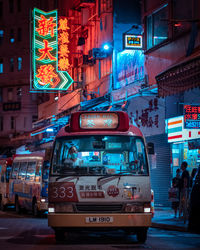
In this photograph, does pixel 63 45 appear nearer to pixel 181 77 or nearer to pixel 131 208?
pixel 181 77

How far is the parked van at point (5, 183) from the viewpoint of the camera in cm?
2936

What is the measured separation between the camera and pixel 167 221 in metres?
20.2

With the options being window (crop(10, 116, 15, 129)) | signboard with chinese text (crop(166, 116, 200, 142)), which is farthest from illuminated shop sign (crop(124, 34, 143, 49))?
window (crop(10, 116, 15, 129))

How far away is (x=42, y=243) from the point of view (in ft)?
46.2

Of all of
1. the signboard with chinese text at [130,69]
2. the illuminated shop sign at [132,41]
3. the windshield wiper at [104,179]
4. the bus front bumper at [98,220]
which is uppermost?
the illuminated shop sign at [132,41]

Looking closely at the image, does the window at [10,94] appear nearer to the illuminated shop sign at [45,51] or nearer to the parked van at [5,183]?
the illuminated shop sign at [45,51]

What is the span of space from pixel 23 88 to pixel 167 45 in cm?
4254

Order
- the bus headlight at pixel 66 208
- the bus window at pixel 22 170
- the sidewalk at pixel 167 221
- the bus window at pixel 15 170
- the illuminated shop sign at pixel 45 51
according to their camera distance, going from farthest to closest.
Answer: the illuminated shop sign at pixel 45 51, the bus window at pixel 15 170, the bus window at pixel 22 170, the sidewalk at pixel 167 221, the bus headlight at pixel 66 208

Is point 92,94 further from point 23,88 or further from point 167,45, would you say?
point 23,88

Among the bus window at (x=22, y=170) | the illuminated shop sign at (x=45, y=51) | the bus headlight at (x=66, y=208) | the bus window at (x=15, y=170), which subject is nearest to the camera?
the bus headlight at (x=66, y=208)

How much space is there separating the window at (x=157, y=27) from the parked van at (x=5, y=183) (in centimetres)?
954

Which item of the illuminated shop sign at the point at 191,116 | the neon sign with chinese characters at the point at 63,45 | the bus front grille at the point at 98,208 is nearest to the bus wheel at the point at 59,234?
the bus front grille at the point at 98,208

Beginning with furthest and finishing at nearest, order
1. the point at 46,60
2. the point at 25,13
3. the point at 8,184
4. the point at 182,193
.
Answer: the point at 25,13 → the point at 46,60 → the point at 8,184 → the point at 182,193

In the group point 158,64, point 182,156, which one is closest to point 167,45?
point 158,64
